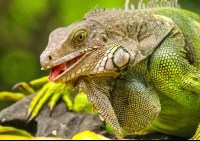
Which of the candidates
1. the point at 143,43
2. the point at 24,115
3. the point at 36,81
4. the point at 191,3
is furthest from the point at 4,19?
the point at 191,3

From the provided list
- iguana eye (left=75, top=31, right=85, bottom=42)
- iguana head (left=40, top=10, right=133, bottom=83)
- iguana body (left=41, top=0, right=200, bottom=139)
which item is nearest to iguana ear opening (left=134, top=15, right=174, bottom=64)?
iguana body (left=41, top=0, right=200, bottom=139)

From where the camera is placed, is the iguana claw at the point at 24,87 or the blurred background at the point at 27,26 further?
the iguana claw at the point at 24,87

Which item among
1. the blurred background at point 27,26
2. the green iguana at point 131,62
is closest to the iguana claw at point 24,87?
the blurred background at point 27,26

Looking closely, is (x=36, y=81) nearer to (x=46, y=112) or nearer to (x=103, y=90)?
(x=46, y=112)

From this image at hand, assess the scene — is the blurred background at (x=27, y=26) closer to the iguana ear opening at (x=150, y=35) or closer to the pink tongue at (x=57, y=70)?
the iguana ear opening at (x=150, y=35)

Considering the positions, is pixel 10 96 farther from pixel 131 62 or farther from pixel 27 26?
pixel 131 62

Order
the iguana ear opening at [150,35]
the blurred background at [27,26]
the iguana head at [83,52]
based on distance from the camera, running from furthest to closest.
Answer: the blurred background at [27,26] → the iguana ear opening at [150,35] → the iguana head at [83,52]
